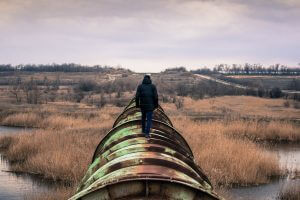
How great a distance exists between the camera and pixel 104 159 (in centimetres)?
380

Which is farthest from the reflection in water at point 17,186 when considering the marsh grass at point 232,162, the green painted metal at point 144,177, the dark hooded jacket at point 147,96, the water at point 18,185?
the green painted metal at point 144,177

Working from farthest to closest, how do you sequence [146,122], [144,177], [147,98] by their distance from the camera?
[147,98] < [146,122] < [144,177]

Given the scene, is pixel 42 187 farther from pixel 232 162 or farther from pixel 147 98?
pixel 147 98

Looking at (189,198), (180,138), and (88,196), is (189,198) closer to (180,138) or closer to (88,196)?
(88,196)

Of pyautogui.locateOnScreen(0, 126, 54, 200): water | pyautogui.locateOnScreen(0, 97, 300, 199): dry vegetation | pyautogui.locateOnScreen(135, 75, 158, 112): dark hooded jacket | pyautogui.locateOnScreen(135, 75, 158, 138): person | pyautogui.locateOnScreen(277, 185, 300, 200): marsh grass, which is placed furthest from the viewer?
pyautogui.locateOnScreen(0, 97, 300, 199): dry vegetation

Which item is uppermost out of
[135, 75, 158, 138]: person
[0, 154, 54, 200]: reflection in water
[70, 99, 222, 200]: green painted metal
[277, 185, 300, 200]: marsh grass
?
[135, 75, 158, 138]: person

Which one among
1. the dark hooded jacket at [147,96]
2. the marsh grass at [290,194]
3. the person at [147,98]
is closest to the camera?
the person at [147,98]

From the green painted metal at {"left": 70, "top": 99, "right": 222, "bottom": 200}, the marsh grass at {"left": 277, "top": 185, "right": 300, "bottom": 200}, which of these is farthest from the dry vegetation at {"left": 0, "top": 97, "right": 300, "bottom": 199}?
the green painted metal at {"left": 70, "top": 99, "right": 222, "bottom": 200}

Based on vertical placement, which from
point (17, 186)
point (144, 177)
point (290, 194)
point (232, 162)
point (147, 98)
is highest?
point (147, 98)

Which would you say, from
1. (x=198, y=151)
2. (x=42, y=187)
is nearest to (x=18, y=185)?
(x=42, y=187)

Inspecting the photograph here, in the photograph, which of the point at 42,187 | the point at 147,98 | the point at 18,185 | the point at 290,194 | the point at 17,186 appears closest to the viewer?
the point at 147,98

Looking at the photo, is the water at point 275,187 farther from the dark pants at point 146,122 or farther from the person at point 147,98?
→ the dark pants at point 146,122

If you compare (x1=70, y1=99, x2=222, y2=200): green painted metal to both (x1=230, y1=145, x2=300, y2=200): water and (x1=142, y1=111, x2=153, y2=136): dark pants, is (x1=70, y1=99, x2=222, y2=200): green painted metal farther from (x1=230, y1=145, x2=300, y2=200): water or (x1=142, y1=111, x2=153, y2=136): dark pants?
(x1=230, y1=145, x2=300, y2=200): water

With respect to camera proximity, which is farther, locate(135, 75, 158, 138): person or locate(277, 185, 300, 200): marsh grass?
locate(277, 185, 300, 200): marsh grass
